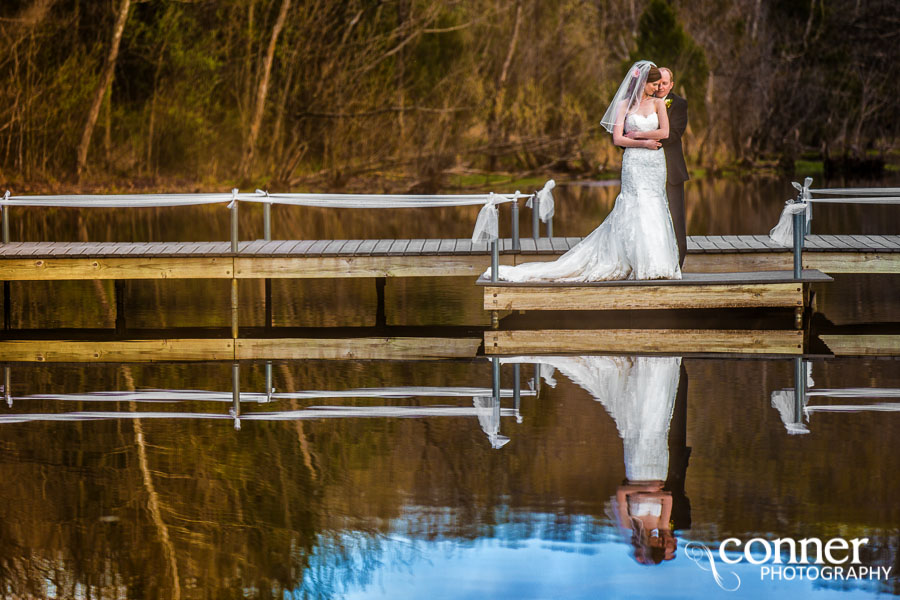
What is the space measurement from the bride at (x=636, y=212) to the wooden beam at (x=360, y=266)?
0.99 meters

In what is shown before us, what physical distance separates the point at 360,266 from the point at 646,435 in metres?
5.98

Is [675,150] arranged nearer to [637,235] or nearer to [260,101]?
[637,235]

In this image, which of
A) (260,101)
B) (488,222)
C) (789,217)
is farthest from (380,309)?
(260,101)

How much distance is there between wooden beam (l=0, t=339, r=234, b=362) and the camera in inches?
449

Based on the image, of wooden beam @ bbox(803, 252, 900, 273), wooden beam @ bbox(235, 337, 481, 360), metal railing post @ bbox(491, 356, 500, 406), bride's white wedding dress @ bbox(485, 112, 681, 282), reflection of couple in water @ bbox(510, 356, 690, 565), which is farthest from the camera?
wooden beam @ bbox(803, 252, 900, 273)

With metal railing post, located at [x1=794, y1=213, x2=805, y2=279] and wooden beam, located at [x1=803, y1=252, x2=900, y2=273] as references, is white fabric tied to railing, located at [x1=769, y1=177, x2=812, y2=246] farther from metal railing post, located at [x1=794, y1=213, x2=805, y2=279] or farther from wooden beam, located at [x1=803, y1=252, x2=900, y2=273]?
wooden beam, located at [x1=803, y1=252, x2=900, y2=273]

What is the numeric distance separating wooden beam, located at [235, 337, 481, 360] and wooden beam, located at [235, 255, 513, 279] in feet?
4.53

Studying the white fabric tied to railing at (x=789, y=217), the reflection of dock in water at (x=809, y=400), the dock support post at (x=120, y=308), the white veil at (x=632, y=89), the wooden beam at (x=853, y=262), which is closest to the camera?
the reflection of dock in water at (x=809, y=400)

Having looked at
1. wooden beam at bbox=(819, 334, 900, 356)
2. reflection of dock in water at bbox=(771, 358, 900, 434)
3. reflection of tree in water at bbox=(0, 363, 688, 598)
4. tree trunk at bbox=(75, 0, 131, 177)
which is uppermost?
tree trunk at bbox=(75, 0, 131, 177)

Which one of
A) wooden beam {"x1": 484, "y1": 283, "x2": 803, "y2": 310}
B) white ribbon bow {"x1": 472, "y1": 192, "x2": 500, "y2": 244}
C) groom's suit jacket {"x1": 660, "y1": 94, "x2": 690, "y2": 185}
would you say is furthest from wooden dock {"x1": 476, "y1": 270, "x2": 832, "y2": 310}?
groom's suit jacket {"x1": 660, "y1": 94, "x2": 690, "y2": 185}

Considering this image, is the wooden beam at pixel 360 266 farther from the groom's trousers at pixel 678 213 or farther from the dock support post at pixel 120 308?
the groom's trousers at pixel 678 213

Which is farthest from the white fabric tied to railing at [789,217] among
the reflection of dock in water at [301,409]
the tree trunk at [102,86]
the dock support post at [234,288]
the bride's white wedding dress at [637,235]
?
the tree trunk at [102,86]

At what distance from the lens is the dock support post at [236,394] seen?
8.73 metres

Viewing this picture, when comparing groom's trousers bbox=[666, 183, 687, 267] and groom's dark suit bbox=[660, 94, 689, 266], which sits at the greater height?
groom's dark suit bbox=[660, 94, 689, 266]
